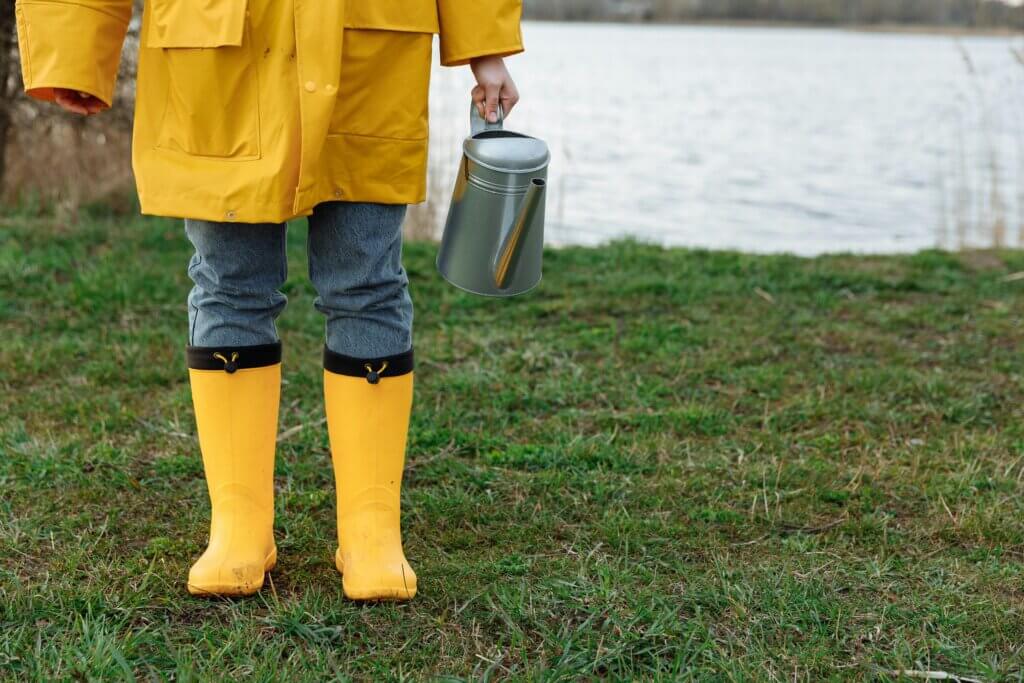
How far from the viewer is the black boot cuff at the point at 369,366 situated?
6.38ft

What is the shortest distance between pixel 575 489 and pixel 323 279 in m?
0.83

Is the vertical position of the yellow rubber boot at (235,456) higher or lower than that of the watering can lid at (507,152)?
lower

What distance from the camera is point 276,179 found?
5.63 feet

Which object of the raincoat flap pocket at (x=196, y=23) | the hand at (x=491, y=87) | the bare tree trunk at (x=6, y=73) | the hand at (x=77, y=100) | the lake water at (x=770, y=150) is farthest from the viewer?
the lake water at (x=770, y=150)

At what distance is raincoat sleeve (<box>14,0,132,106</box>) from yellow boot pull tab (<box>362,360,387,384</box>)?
0.63 meters

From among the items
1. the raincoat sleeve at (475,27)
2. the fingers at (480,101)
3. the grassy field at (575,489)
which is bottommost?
the grassy field at (575,489)

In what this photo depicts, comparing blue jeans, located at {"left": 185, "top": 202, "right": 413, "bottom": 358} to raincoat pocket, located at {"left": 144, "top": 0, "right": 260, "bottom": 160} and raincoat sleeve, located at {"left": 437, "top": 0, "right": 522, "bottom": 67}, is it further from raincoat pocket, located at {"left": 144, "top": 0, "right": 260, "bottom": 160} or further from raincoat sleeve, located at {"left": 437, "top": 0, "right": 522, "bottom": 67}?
raincoat sleeve, located at {"left": 437, "top": 0, "right": 522, "bottom": 67}

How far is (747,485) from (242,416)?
1.15 metres

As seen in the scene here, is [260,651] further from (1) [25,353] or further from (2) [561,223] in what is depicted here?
(2) [561,223]

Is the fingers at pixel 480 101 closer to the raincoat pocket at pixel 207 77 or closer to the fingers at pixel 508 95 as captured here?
the fingers at pixel 508 95

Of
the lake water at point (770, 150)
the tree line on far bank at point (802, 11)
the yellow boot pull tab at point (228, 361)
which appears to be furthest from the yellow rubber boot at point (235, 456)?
the tree line on far bank at point (802, 11)

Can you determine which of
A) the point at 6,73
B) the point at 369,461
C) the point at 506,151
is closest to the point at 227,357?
the point at 369,461

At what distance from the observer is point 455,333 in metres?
3.58

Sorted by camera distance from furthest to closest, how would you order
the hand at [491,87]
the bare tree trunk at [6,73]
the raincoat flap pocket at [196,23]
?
the bare tree trunk at [6,73] → the hand at [491,87] → the raincoat flap pocket at [196,23]
